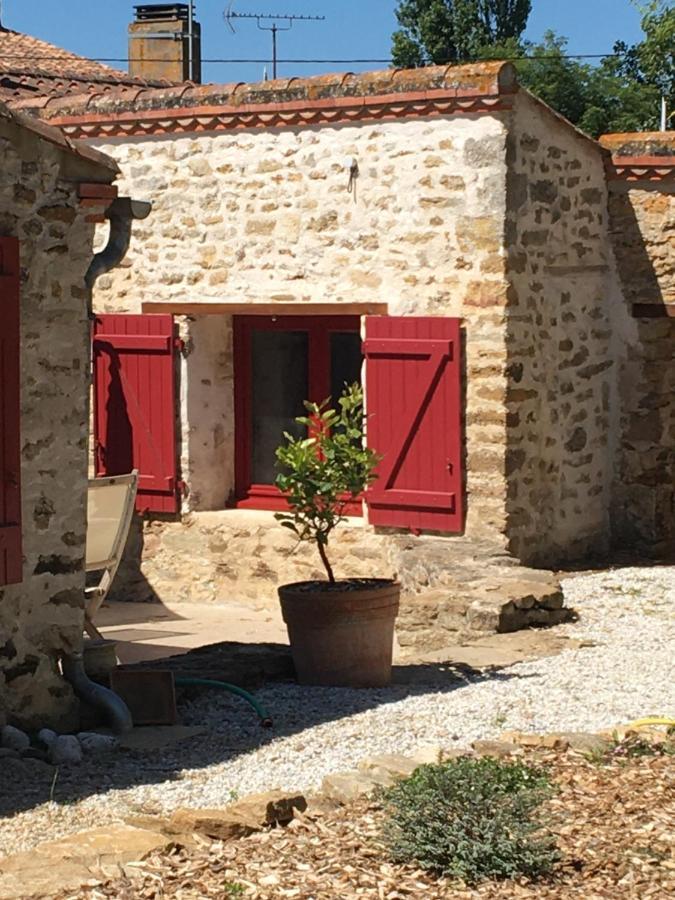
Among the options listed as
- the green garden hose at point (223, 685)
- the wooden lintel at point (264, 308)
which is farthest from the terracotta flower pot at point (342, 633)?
the wooden lintel at point (264, 308)

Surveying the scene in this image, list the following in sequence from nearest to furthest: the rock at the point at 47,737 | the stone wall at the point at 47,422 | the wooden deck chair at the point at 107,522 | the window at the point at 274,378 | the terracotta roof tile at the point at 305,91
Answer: the rock at the point at 47,737, the stone wall at the point at 47,422, the wooden deck chair at the point at 107,522, the terracotta roof tile at the point at 305,91, the window at the point at 274,378

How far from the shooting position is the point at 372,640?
7.68 m

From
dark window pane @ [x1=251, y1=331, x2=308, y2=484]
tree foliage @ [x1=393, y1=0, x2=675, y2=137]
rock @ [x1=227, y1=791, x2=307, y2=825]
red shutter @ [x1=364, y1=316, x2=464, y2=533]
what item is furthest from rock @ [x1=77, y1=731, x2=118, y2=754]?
tree foliage @ [x1=393, y1=0, x2=675, y2=137]

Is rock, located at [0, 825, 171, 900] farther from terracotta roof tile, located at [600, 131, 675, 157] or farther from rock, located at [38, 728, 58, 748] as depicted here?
terracotta roof tile, located at [600, 131, 675, 157]

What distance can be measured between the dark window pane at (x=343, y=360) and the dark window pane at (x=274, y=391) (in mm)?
255

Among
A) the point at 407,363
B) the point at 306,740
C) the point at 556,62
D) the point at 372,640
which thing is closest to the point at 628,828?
the point at 306,740

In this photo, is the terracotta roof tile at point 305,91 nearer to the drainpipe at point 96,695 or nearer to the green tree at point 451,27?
the drainpipe at point 96,695

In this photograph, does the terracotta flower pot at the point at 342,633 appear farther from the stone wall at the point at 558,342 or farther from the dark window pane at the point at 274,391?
the dark window pane at the point at 274,391

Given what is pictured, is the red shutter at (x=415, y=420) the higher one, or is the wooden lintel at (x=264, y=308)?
the wooden lintel at (x=264, y=308)

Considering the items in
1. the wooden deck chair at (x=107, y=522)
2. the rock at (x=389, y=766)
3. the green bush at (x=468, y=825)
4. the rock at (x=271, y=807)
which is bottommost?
the rock at (x=389, y=766)

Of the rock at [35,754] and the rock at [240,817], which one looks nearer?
the rock at [240,817]

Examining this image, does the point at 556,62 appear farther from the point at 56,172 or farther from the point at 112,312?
the point at 56,172

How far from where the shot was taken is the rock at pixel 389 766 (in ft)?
18.6

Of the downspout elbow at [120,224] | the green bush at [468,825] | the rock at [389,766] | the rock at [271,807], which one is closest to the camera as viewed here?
the green bush at [468,825]
